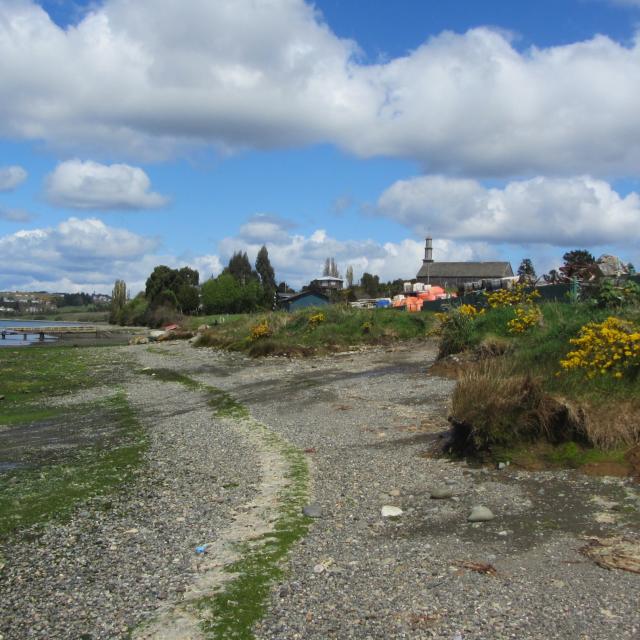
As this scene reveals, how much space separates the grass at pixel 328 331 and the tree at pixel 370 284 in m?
62.9

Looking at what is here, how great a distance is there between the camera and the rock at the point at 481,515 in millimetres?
8531

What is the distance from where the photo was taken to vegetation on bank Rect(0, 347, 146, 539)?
10.2m

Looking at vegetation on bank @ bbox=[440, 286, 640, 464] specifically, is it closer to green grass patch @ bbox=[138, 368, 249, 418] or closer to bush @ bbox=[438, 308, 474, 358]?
green grass patch @ bbox=[138, 368, 249, 418]

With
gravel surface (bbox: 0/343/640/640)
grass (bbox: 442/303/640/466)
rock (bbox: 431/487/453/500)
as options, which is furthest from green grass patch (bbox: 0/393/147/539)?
grass (bbox: 442/303/640/466)

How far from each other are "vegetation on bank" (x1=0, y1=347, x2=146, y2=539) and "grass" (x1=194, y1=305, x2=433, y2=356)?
37.1 ft

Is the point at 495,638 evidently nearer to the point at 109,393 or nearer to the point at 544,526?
the point at 544,526

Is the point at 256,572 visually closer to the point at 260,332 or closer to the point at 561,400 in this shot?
the point at 561,400

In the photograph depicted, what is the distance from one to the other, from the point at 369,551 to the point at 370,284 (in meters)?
108

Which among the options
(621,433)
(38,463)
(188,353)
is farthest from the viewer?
(188,353)

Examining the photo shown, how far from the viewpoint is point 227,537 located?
329 inches

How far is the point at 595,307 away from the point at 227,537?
43.4ft

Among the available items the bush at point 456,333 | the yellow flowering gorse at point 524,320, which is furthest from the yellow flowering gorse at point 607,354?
the bush at point 456,333

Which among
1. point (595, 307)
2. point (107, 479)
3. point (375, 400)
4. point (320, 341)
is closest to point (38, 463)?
point (107, 479)

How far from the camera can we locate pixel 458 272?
122m
